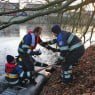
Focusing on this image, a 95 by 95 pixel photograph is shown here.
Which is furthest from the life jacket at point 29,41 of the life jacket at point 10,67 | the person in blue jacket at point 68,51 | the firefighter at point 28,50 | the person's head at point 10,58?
the person in blue jacket at point 68,51

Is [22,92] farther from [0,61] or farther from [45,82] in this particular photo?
[0,61]

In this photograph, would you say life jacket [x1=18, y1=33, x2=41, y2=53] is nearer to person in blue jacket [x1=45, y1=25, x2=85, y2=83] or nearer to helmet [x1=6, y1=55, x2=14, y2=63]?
helmet [x1=6, y1=55, x2=14, y2=63]

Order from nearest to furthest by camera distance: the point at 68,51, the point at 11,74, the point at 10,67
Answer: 1. the point at 68,51
2. the point at 10,67
3. the point at 11,74

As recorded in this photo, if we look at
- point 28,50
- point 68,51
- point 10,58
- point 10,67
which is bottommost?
point 10,67

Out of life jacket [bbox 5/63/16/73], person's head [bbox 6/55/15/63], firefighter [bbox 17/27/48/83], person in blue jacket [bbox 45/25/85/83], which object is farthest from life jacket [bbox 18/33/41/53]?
person in blue jacket [bbox 45/25/85/83]

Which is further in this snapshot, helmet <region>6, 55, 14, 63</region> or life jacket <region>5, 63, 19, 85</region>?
life jacket <region>5, 63, 19, 85</region>

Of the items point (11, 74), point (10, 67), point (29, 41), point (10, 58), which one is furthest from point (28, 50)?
point (11, 74)

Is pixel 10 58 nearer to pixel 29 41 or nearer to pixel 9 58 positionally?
pixel 9 58

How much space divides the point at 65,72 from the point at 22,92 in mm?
1431

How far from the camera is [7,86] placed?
482 inches

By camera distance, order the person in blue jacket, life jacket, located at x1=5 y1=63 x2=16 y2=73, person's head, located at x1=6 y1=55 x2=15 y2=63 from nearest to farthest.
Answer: the person in blue jacket → person's head, located at x1=6 y1=55 x2=15 y2=63 → life jacket, located at x1=5 y1=63 x2=16 y2=73

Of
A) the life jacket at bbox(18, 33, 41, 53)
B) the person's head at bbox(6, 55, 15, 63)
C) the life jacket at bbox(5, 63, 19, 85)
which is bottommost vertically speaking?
the life jacket at bbox(5, 63, 19, 85)

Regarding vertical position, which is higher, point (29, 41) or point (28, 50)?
Answer: point (29, 41)

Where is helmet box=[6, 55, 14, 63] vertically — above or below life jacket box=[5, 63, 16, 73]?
above
